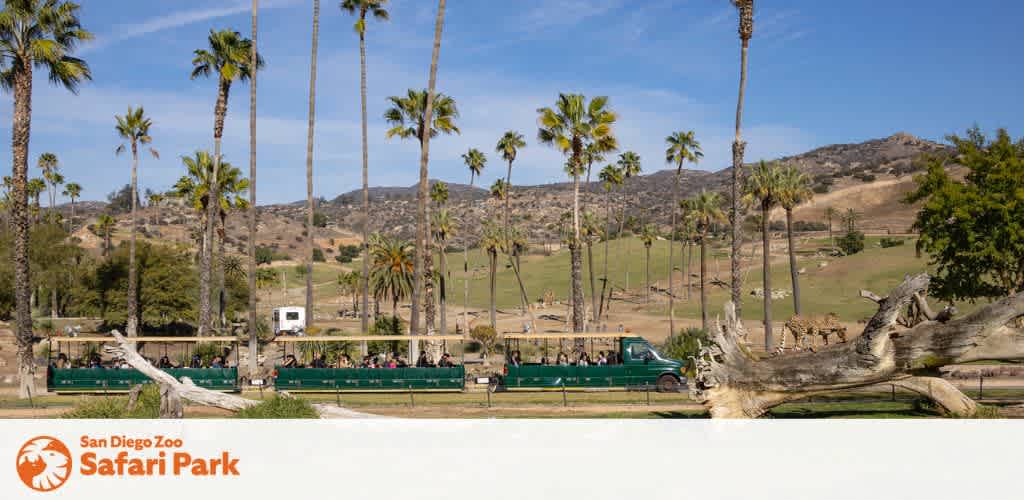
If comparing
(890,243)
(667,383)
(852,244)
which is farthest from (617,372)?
(852,244)

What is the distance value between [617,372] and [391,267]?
3146cm

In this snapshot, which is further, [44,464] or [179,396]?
[179,396]

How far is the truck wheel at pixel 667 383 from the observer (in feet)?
101

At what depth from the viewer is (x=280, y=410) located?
17.8 meters

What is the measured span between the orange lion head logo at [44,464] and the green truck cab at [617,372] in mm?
18545

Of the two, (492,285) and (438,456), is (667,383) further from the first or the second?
(492,285)

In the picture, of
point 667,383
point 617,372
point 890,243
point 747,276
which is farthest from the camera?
point 890,243

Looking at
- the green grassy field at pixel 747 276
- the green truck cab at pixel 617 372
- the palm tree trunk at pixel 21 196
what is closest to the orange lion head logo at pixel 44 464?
the green truck cab at pixel 617 372

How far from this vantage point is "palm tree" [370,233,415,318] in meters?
59.5

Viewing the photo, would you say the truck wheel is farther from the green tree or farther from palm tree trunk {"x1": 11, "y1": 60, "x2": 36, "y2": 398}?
palm tree trunk {"x1": 11, "y1": 60, "x2": 36, "y2": 398}

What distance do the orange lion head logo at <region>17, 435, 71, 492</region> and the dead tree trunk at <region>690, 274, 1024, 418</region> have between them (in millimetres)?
14244

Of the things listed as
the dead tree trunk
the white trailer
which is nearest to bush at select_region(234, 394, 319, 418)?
the dead tree trunk

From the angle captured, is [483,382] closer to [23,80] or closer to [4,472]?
[4,472]

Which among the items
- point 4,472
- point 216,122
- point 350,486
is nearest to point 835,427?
point 350,486
